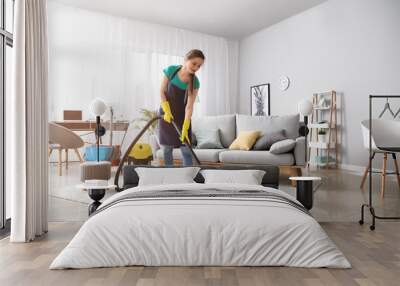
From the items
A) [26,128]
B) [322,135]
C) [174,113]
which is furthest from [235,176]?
[322,135]

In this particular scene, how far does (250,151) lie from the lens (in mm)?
6461

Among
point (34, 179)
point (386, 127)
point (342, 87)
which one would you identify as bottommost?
point (34, 179)

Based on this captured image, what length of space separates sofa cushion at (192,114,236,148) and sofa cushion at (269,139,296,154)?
126cm

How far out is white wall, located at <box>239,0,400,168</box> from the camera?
6.97 m

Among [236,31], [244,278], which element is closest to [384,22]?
[236,31]

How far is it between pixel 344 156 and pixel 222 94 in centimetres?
369

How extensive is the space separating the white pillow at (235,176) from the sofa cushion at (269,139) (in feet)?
8.23

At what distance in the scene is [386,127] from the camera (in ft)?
19.3

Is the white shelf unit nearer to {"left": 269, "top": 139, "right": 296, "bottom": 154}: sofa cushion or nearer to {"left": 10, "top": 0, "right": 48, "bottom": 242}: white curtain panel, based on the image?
{"left": 269, "top": 139, "right": 296, "bottom": 154}: sofa cushion

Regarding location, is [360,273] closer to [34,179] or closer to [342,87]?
[34,179]

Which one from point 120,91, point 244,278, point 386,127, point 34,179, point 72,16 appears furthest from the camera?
point 120,91

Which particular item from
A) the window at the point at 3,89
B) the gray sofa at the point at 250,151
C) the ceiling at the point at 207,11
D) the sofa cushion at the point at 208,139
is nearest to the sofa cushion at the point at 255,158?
the gray sofa at the point at 250,151

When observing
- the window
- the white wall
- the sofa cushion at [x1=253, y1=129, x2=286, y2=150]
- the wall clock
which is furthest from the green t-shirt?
the wall clock

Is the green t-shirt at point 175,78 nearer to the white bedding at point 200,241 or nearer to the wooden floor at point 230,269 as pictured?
the wooden floor at point 230,269
